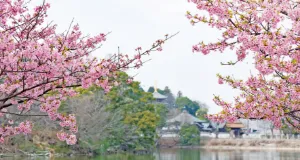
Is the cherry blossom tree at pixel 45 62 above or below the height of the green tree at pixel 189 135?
above

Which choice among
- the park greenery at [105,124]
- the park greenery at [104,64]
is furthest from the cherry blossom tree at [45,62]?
the park greenery at [105,124]

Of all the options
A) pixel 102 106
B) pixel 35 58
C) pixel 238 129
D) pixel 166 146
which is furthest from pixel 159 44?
pixel 238 129

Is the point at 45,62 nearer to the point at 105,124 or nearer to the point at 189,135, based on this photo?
the point at 105,124

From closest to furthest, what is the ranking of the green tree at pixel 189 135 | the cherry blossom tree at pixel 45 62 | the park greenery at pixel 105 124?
the cherry blossom tree at pixel 45 62 < the park greenery at pixel 105 124 < the green tree at pixel 189 135

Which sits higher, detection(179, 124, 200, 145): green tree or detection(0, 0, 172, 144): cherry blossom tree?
detection(0, 0, 172, 144): cherry blossom tree

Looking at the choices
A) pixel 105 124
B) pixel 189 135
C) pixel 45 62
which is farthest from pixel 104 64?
pixel 189 135

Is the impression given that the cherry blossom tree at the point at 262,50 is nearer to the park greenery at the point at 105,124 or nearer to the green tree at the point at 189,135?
the park greenery at the point at 105,124

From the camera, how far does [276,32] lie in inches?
213

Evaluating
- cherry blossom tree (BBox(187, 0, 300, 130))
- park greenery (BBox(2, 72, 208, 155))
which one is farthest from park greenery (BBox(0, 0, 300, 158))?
park greenery (BBox(2, 72, 208, 155))

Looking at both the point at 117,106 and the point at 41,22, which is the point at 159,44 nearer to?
the point at 41,22

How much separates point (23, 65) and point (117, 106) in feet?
84.5

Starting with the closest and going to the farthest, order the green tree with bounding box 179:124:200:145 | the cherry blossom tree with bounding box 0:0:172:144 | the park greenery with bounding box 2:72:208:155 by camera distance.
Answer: the cherry blossom tree with bounding box 0:0:172:144, the park greenery with bounding box 2:72:208:155, the green tree with bounding box 179:124:200:145

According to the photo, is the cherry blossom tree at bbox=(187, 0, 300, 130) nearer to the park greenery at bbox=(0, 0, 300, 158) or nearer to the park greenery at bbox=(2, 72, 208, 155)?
the park greenery at bbox=(0, 0, 300, 158)

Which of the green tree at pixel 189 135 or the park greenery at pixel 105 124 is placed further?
the green tree at pixel 189 135
